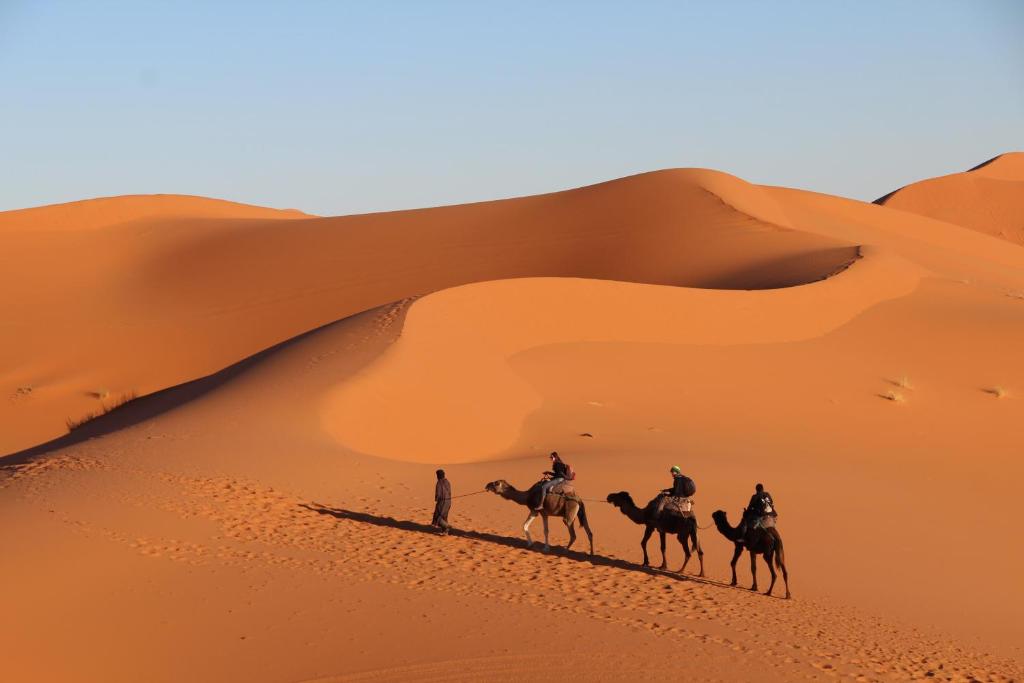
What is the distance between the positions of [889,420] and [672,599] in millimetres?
12889

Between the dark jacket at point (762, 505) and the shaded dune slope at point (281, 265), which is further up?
the shaded dune slope at point (281, 265)

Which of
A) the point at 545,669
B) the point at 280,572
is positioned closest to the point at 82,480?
the point at 280,572

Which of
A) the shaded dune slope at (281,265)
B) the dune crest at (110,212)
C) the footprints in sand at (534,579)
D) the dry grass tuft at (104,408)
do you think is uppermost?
the dune crest at (110,212)

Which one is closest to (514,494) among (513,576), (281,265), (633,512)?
(633,512)

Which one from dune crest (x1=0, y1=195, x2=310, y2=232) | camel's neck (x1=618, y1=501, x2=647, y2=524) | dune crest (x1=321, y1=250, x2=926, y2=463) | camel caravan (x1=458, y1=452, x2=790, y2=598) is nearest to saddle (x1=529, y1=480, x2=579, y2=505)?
camel caravan (x1=458, y1=452, x2=790, y2=598)

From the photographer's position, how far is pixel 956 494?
64.4 ft

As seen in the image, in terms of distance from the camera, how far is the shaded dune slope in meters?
39.4

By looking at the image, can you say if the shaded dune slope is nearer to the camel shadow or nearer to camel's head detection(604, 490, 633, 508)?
the camel shadow

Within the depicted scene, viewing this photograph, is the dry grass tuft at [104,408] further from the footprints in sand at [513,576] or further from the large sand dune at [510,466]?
the footprints in sand at [513,576]

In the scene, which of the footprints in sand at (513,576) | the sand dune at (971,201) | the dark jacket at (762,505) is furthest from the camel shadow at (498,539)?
the sand dune at (971,201)

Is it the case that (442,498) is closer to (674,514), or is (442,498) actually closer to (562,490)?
(562,490)

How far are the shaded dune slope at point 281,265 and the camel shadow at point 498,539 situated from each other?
17.5m

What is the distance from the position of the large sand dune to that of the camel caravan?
0.43 metres

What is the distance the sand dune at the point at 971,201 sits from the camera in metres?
106
